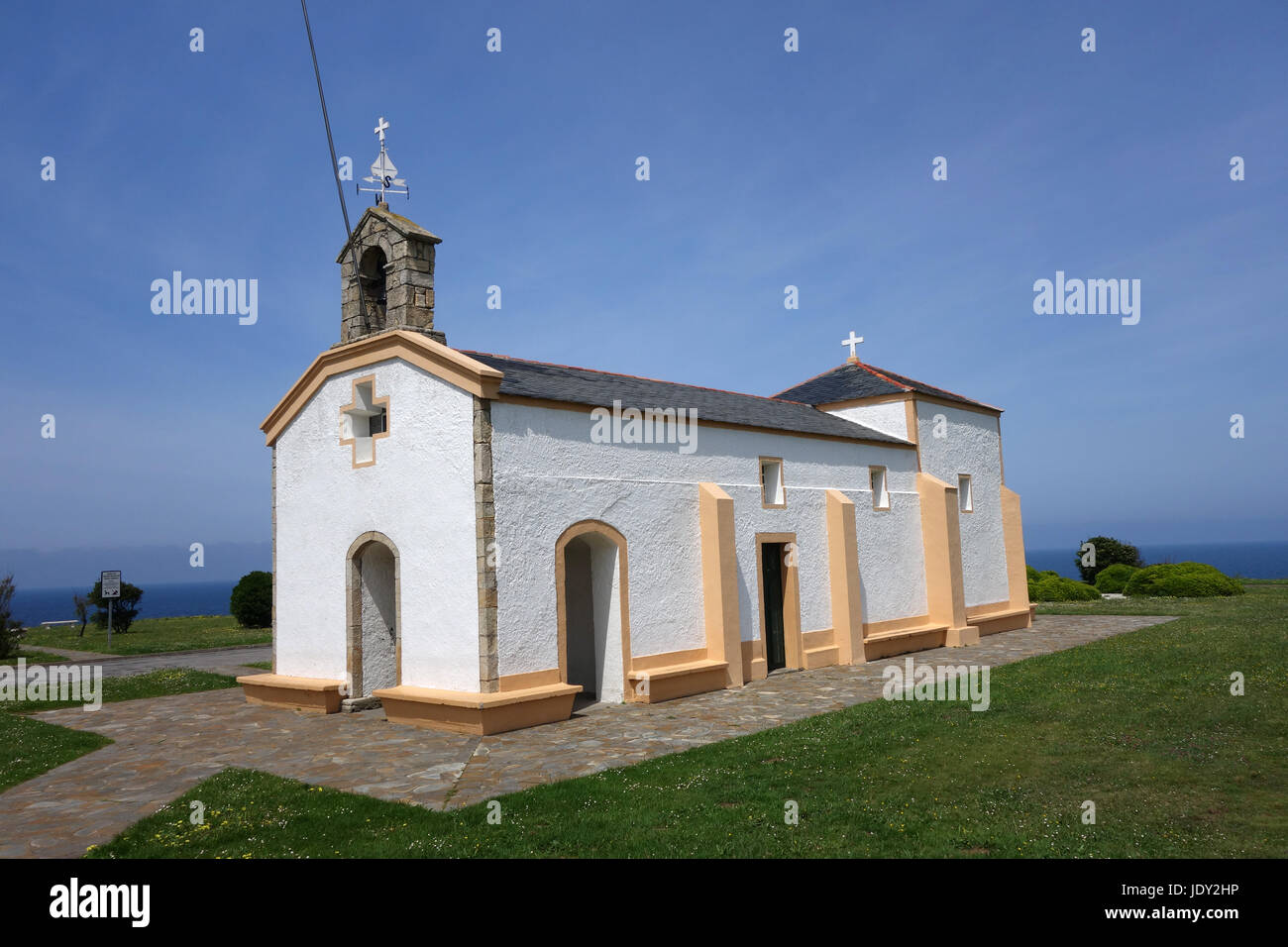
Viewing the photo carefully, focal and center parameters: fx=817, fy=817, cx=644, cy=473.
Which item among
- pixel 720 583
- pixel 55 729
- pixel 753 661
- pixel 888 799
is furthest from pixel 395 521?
pixel 888 799

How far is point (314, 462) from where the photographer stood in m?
14.8

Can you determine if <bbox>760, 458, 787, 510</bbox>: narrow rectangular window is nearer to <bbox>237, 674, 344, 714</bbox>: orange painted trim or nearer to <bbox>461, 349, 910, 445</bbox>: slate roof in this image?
<bbox>461, 349, 910, 445</bbox>: slate roof

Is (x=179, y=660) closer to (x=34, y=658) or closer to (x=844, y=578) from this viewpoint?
(x=34, y=658)

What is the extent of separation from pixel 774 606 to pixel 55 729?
499 inches

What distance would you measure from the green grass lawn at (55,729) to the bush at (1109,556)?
35169 millimetres

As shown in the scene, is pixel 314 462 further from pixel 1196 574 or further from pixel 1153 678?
pixel 1196 574

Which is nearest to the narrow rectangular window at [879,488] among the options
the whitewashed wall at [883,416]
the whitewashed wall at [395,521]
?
the whitewashed wall at [883,416]

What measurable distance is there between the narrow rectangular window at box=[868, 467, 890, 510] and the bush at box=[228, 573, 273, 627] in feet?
79.8

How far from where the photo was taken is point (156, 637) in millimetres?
29875

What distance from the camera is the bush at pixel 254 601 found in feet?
106

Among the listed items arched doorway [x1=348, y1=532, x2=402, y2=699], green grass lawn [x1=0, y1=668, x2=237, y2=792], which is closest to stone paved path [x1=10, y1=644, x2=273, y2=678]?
green grass lawn [x1=0, y1=668, x2=237, y2=792]

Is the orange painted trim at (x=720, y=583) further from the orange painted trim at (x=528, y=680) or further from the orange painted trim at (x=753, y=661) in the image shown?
the orange painted trim at (x=528, y=680)

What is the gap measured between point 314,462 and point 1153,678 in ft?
47.7
